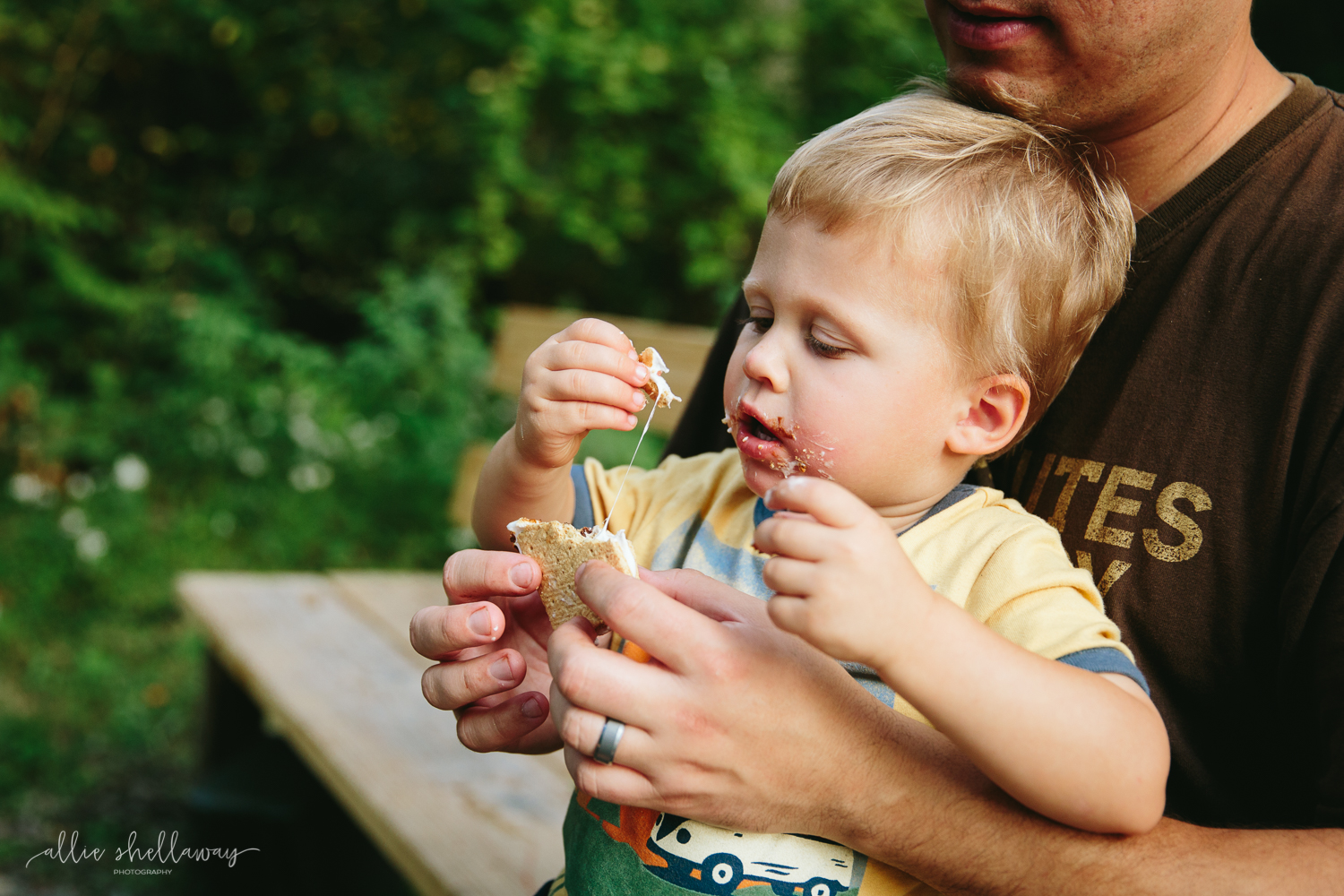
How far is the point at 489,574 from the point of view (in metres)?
1.38

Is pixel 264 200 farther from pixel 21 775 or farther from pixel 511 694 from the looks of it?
pixel 511 694

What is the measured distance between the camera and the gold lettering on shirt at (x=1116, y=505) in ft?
4.75

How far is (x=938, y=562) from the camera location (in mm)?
1364

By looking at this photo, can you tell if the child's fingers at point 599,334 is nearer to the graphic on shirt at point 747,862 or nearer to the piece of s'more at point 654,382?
the piece of s'more at point 654,382

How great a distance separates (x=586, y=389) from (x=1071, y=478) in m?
0.71

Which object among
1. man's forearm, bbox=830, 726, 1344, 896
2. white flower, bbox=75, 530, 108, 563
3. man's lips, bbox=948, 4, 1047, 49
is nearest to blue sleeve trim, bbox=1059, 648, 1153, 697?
man's forearm, bbox=830, 726, 1344, 896

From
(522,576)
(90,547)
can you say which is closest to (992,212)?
(522,576)

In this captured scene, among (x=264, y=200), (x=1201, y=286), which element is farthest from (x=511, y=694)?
Result: (x=264, y=200)

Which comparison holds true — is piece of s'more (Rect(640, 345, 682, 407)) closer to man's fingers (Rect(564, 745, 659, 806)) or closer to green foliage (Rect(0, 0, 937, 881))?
man's fingers (Rect(564, 745, 659, 806))

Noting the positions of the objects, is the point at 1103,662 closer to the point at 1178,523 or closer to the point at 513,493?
the point at 1178,523

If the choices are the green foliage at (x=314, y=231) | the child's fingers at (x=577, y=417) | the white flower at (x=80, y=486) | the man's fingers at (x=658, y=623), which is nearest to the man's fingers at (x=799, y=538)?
the man's fingers at (x=658, y=623)

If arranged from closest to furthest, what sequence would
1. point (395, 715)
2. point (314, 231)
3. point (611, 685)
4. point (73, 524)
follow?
point (611, 685)
point (395, 715)
point (73, 524)
point (314, 231)

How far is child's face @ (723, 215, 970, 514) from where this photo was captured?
1.33 metres

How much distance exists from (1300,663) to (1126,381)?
0.42m
